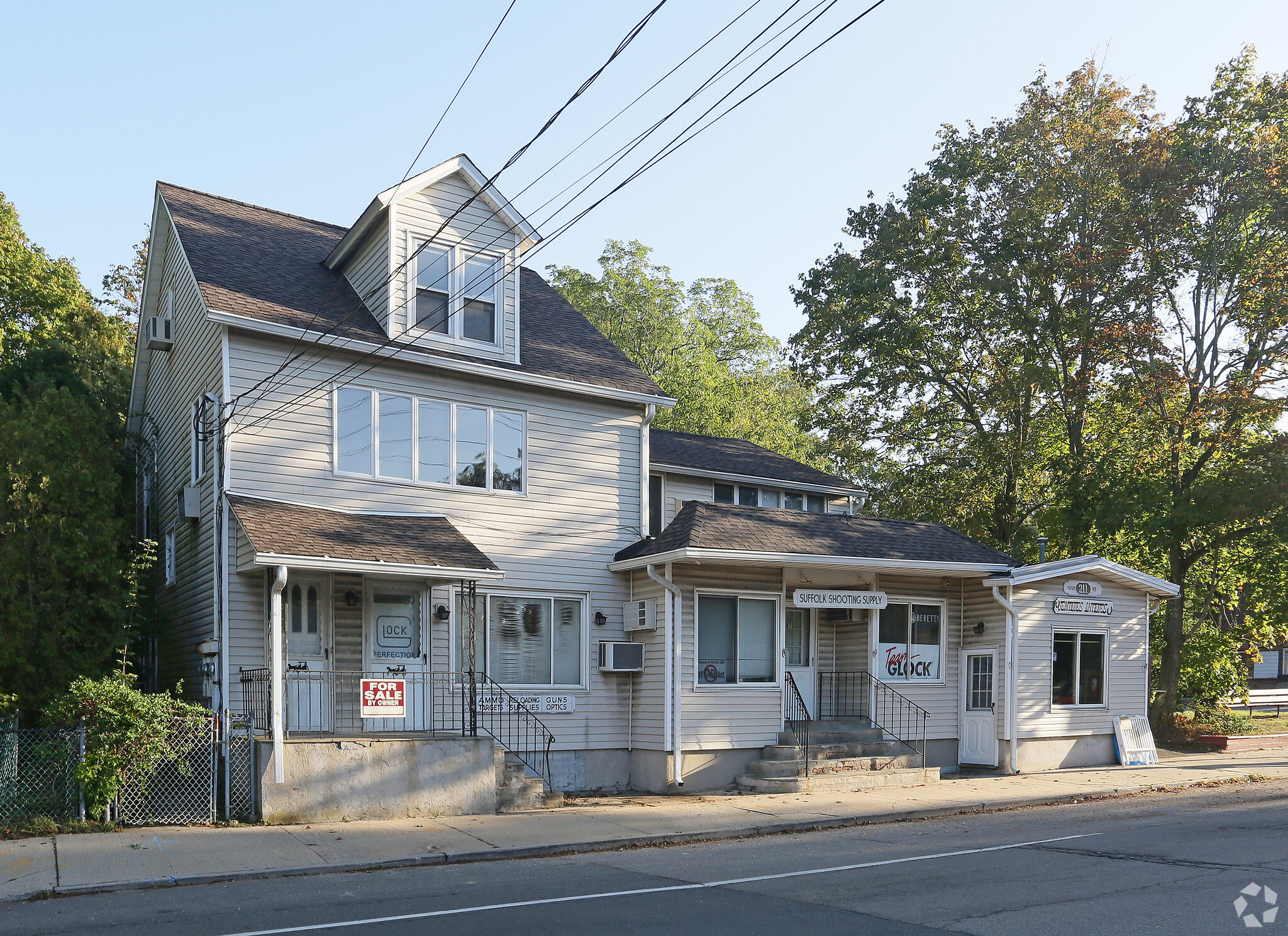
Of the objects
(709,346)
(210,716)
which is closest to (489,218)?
(210,716)

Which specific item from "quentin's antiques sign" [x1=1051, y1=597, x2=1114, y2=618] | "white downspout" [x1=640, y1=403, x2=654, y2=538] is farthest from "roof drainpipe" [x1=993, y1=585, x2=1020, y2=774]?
"white downspout" [x1=640, y1=403, x2=654, y2=538]

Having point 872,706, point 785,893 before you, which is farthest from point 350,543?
point 872,706

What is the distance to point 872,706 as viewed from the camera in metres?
18.8

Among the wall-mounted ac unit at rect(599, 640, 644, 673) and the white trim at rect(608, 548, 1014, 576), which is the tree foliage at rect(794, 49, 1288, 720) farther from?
the wall-mounted ac unit at rect(599, 640, 644, 673)

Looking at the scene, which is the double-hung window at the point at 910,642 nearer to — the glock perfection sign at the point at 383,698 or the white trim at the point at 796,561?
the white trim at the point at 796,561

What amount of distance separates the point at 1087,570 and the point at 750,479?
22.3 feet

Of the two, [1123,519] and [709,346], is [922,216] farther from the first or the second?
[709,346]

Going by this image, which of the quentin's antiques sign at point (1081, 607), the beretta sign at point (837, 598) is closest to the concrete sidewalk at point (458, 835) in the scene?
the beretta sign at point (837, 598)

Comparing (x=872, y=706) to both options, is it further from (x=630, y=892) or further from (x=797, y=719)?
(x=630, y=892)

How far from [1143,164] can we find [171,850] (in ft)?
77.3

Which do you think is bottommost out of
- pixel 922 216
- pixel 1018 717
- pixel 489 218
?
pixel 1018 717

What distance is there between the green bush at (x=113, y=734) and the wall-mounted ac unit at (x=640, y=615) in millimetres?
7217

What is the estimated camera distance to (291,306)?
1616 cm

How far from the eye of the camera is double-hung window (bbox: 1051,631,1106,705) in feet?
66.0
